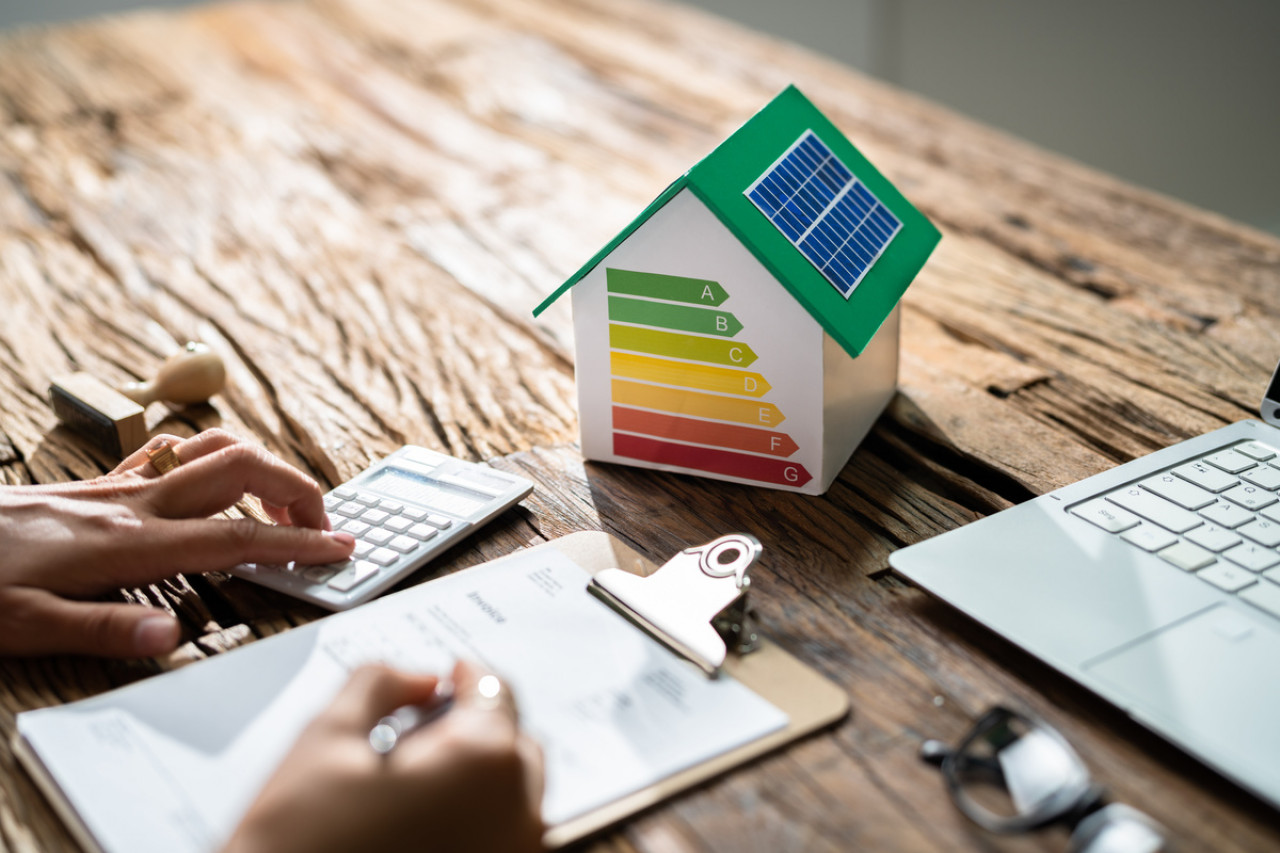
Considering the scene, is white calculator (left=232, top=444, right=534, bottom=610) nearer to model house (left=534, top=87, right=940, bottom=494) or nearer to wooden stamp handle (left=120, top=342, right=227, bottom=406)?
model house (left=534, top=87, right=940, bottom=494)

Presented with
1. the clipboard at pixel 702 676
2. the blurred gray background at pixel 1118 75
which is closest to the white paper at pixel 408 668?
the clipboard at pixel 702 676

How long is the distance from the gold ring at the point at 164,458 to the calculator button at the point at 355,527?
0.12m

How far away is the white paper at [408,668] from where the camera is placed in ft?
1.60

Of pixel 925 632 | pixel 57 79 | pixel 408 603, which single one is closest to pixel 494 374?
pixel 408 603

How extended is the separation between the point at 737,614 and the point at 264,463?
0.31 m

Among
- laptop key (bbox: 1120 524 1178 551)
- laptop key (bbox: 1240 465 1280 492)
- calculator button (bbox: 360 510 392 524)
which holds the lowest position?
calculator button (bbox: 360 510 392 524)

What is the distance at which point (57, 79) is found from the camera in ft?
6.04

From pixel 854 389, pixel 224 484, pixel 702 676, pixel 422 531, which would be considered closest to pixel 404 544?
pixel 422 531

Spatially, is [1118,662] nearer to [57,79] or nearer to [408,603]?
[408,603]

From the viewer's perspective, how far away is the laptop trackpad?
496 mm

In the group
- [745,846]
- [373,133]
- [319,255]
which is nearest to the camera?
[745,846]

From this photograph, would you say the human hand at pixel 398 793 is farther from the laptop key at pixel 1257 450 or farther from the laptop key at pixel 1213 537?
the laptop key at pixel 1257 450

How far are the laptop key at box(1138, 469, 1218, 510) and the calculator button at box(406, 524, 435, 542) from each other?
469 millimetres

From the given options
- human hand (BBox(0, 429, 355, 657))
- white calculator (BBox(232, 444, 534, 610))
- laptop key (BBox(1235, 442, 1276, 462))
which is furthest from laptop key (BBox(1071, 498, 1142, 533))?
human hand (BBox(0, 429, 355, 657))
